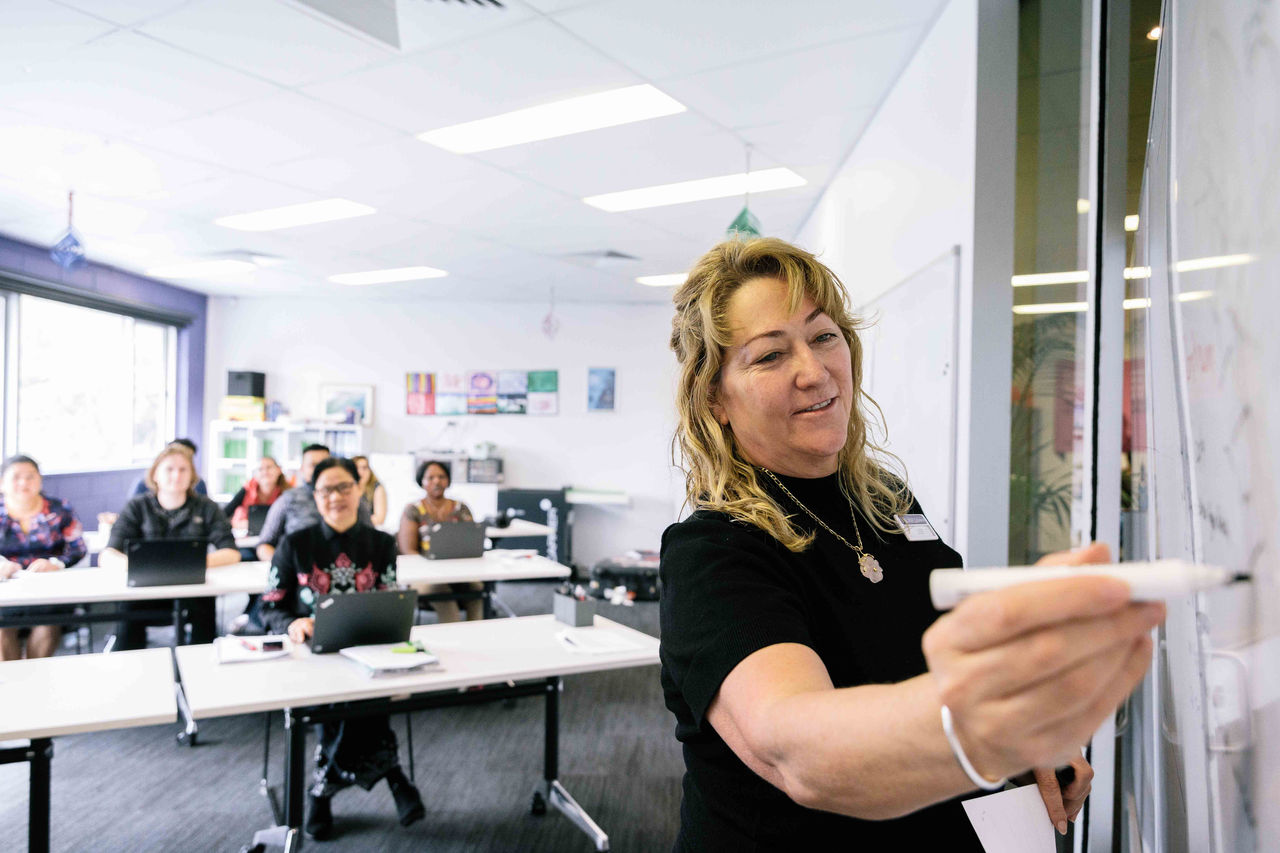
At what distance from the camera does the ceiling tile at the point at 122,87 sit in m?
3.32

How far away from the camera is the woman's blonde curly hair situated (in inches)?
40.2

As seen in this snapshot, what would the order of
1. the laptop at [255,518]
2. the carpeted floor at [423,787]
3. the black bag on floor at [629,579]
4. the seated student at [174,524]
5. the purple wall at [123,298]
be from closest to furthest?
the carpeted floor at [423,787] < the seated student at [174,524] < the laptop at [255,518] < the purple wall at [123,298] < the black bag on floor at [629,579]

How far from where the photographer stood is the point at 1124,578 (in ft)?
1.34

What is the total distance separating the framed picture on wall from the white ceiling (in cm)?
318

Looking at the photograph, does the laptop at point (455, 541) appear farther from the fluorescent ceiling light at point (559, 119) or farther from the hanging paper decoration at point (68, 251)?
the hanging paper decoration at point (68, 251)

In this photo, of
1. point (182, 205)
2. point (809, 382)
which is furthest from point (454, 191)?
point (809, 382)

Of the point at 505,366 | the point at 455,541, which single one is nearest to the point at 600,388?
the point at 505,366

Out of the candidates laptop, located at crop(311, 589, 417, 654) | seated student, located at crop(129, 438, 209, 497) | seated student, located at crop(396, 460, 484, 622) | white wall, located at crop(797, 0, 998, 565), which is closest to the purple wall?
seated student, located at crop(129, 438, 209, 497)

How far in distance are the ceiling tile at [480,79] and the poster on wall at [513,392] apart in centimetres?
573

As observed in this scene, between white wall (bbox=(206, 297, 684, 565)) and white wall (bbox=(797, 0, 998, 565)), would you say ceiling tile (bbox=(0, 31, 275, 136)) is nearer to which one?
white wall (bbox=(797, 0, 998, 565))

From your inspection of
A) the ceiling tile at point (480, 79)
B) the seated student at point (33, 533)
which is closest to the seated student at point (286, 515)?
the seated student at point (33, 533)

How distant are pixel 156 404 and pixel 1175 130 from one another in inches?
392

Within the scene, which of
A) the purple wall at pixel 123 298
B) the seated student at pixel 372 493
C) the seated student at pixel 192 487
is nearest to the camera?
the seated student at pixel 192 487

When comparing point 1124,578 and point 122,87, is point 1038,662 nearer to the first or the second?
point 1124,578
